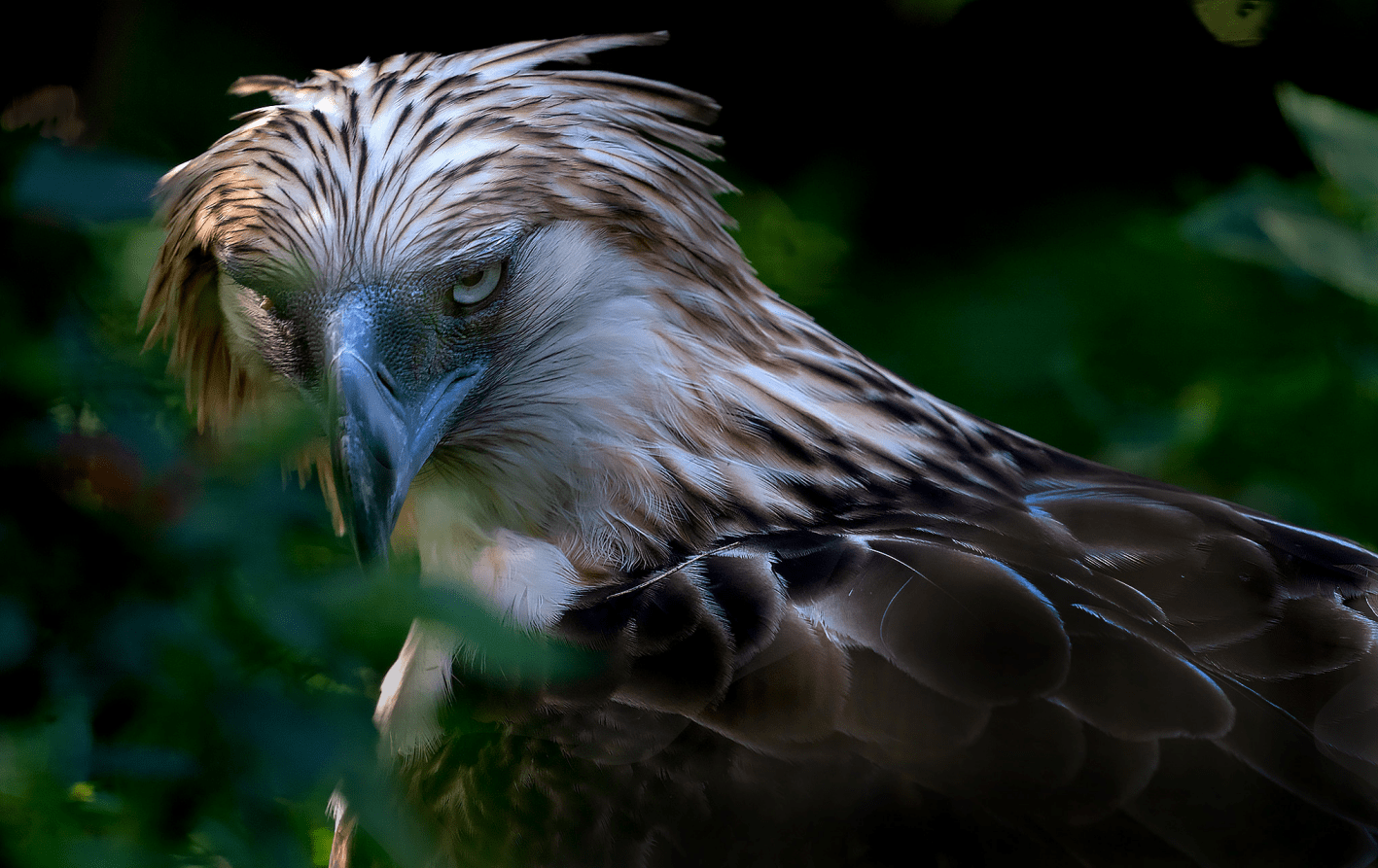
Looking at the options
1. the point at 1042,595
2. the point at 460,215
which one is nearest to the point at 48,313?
the point at 460,215

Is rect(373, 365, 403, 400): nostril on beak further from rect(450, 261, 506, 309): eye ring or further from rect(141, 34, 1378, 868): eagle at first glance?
rect(450, 261, 506, 309): eye ring

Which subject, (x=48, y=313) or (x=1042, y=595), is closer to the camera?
(x=48, y=313)

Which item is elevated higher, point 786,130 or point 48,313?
point 48,313

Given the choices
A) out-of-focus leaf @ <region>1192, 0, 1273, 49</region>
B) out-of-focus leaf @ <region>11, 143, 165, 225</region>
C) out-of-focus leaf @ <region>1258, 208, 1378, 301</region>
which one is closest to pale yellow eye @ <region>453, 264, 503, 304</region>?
out-of-focus leaf @ <region>11, 143, 165, 225</region>

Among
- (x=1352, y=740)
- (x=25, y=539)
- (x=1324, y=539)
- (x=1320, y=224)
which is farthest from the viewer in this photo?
(x=1320, y=224)

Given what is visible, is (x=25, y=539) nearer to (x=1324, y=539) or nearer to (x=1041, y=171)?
(x=1324, y=539)

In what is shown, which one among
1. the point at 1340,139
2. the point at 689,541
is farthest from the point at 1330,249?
the point at 689,541

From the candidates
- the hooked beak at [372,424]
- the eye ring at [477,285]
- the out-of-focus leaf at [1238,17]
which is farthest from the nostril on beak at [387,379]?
the out-of-focus leaf at [1238,17]

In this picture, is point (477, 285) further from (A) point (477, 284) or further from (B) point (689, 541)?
(B) point (689, 541)
